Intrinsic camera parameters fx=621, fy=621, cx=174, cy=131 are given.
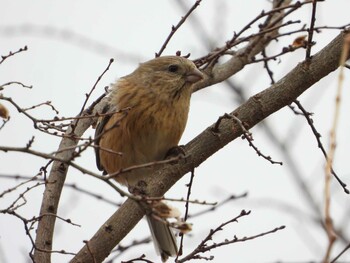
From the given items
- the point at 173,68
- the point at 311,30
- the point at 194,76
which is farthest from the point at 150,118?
the point at 311,30

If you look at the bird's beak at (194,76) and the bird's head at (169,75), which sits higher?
the bird's head at (169,75)

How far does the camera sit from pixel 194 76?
4.67m

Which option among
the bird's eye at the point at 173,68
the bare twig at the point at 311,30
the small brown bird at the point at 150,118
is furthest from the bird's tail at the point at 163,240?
the bare twig at the point at 311,30

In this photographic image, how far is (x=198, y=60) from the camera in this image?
4.86m

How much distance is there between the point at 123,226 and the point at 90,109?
126cm

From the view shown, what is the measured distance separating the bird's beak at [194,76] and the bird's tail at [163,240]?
112 centimetres

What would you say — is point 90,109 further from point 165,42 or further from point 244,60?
point 244,60

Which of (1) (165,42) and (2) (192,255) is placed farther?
(1) (165,42)

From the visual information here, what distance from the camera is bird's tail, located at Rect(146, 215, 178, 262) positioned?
4.82 m

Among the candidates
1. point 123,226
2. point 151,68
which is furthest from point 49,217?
point 151,68

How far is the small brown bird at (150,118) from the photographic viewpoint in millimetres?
4531

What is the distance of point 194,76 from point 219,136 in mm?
1151

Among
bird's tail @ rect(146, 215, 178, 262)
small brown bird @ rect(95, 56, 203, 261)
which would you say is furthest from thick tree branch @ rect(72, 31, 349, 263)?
bird's tail @ rect(146, 215, 178, 262)

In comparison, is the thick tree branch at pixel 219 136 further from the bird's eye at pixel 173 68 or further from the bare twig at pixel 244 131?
the bird's eye at pixel 173 68
